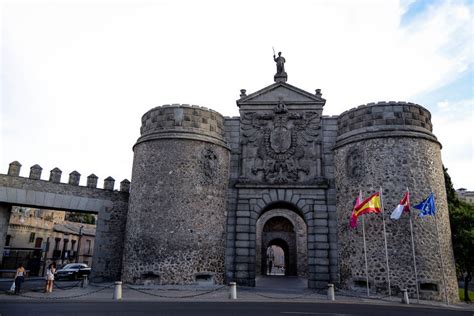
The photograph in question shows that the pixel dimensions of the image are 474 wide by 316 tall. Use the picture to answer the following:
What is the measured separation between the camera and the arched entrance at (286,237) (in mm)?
32375

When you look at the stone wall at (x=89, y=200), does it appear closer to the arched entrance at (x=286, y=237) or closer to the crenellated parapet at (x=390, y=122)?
the crenellated parapet at (x=390, y=122)

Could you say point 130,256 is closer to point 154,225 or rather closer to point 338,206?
point 154,225

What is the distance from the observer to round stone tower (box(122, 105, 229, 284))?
17359 mm

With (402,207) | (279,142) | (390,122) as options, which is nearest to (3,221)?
(279,142)

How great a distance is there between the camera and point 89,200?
788 inches

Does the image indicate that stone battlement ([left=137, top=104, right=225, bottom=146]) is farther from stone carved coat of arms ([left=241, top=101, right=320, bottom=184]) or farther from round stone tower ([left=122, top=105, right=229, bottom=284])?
stone carved coat of arms ([left=241, top=101, right=320, bottom=184])

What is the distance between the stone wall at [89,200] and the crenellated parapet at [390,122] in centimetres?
1356

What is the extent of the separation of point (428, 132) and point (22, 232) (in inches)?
1260

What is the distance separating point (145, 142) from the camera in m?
19.6

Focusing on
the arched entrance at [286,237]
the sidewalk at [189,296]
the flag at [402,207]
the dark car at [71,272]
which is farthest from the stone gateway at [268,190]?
the arched entrance at [286,237]

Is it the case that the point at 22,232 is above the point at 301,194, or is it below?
below

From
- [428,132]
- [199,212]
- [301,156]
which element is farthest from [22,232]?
[428,132]

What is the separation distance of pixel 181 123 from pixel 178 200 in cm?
425

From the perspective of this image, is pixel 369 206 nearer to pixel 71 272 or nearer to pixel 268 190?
pixel 268 190
